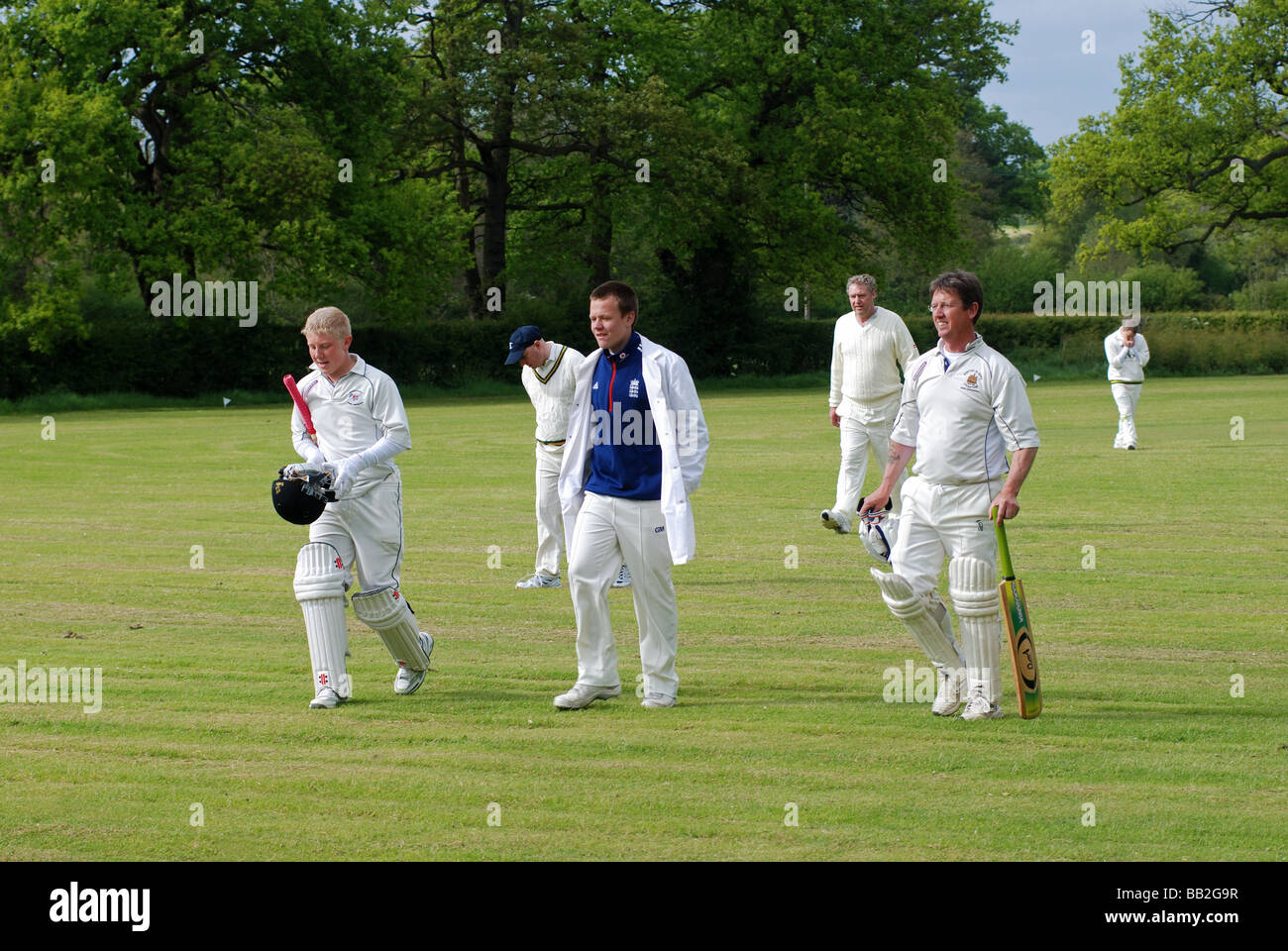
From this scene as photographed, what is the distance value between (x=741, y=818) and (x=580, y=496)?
8.41 feet

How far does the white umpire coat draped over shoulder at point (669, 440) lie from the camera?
758 centimetres

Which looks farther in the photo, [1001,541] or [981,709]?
[981,709]

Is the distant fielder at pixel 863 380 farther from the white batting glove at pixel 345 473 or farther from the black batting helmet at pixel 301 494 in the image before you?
the black batting helmet at pixel 301 494

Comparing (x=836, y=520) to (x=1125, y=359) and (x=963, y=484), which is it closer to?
(x=963, y=484)

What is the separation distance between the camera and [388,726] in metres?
7.59

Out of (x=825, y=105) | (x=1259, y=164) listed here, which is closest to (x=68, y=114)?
(x=825, y=105)

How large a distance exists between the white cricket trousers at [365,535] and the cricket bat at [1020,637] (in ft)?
10.6

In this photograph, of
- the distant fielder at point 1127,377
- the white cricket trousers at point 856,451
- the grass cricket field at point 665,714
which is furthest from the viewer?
the distant fielder at point 1127,377

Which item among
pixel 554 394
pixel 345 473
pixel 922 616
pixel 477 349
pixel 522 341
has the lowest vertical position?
pixel 922 616

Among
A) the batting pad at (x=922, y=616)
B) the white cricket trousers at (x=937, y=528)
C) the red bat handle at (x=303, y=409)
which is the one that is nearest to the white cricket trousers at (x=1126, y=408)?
the batting pad at (x=922, y=616)

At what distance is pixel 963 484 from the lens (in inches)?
296

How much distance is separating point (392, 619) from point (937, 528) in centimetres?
297

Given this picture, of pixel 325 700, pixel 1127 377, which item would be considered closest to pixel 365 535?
pixel 325 700
